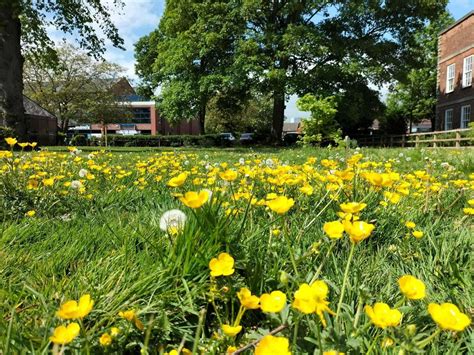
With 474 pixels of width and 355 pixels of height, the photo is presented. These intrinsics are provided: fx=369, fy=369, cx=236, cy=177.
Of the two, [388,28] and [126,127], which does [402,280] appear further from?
[126,127]

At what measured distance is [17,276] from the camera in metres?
1.46

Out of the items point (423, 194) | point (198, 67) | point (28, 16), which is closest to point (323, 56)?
point (198, 67)

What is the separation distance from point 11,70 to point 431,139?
19445mm

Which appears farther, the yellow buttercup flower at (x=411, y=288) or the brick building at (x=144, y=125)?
the brick building at (x=144, y=125)

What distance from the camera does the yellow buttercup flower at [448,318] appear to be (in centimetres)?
72

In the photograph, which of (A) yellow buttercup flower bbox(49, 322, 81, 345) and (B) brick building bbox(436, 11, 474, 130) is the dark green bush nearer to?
(B) brick building bbox(436, 11, 474, 130)

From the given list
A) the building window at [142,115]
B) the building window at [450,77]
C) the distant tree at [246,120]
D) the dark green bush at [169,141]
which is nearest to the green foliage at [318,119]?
the building window at [450,77]

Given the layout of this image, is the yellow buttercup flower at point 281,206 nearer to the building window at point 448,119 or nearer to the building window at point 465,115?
the building window at point 465,115

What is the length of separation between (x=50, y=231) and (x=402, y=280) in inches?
71.3

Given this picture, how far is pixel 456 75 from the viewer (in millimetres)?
24891

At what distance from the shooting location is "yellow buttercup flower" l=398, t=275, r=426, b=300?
87 centimetres

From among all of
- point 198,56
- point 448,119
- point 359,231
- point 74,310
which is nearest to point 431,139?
point 448,119

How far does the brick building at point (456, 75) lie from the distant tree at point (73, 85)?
100.0ft

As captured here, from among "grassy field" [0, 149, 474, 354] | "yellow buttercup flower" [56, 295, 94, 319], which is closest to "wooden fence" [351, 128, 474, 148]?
"grassy field" [0, 149, 474, 354]
